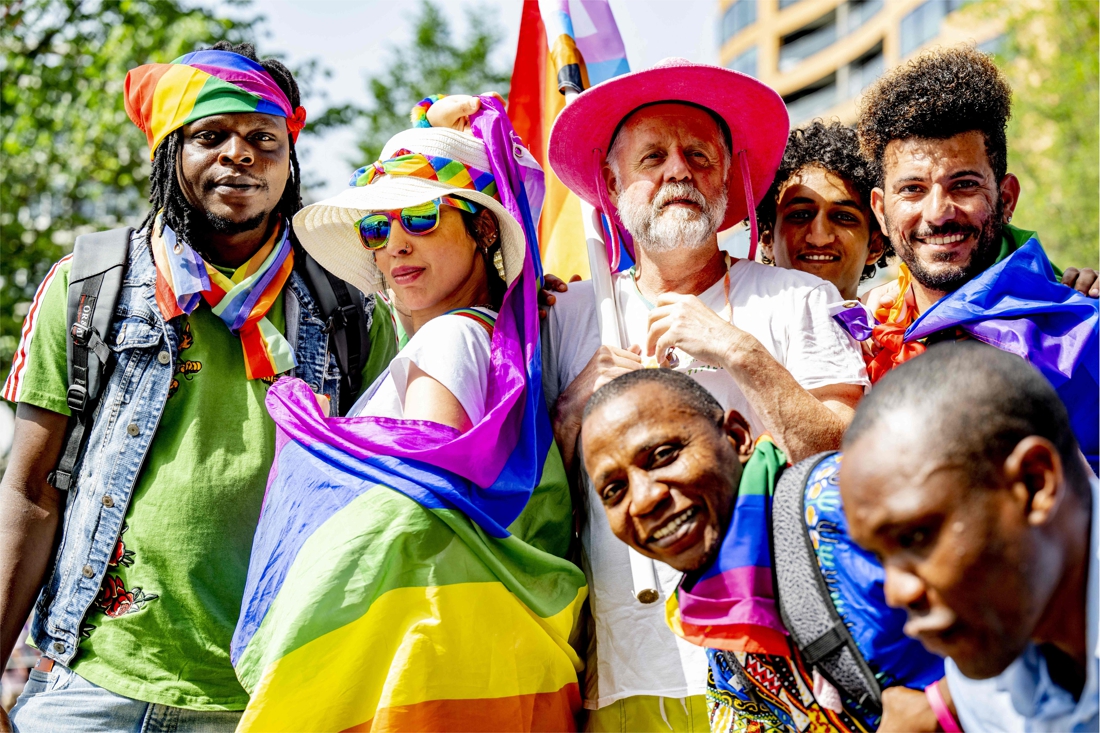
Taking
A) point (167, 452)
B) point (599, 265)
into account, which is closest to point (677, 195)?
point (599, 265)

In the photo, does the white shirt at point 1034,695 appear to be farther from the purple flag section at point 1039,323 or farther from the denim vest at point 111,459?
the denim vest at point 111,459

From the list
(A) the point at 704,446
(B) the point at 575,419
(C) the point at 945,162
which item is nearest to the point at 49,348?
(B) the point at 575,419

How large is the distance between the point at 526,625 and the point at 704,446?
827 millimetres

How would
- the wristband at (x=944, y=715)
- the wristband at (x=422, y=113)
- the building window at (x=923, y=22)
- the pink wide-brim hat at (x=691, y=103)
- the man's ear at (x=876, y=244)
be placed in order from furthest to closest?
1. the building window at (x=923, y=22)
2. the man's ear at (x=876, y=244)
3. the wristband at (x=422, y=113)
4. the pink wide-brim hat at (x=691, y=103)
5. the wristband at (x=944, y=715)

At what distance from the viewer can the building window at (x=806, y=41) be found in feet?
141

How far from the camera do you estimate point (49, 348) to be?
3406 mm

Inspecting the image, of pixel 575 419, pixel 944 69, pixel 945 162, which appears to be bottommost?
pixel 575 419

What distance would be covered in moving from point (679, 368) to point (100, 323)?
188 cm

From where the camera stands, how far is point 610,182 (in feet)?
12.6

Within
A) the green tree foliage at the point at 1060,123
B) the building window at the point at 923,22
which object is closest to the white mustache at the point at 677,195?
the green tree foliage at the point at 1060,123

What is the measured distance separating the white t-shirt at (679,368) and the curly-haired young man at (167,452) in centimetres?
92

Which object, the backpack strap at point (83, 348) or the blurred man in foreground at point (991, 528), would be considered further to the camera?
the backpack strap at point (83, 348)

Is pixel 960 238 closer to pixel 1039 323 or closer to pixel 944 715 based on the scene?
pixel 1039 323

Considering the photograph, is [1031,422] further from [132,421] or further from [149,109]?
[149,109]
